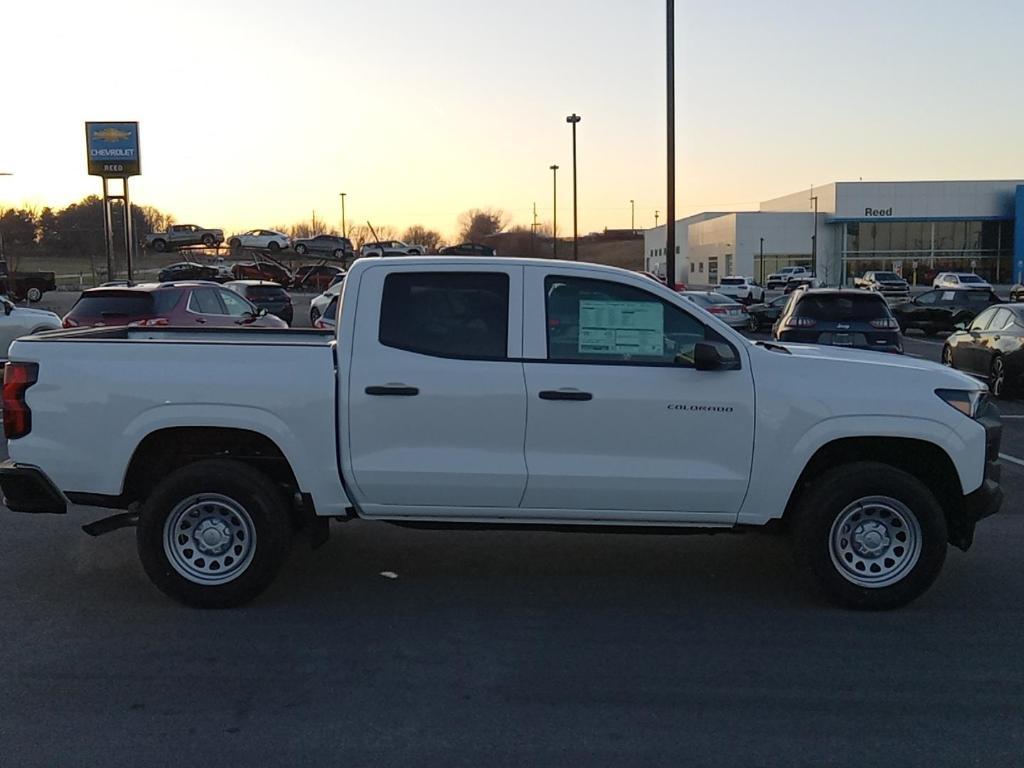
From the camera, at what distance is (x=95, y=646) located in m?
4.97

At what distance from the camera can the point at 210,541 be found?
5496 mm

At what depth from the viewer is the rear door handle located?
5.28 meters

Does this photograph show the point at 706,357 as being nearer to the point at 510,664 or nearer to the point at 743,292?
the point at 510,664

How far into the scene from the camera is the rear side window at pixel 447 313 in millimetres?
5410

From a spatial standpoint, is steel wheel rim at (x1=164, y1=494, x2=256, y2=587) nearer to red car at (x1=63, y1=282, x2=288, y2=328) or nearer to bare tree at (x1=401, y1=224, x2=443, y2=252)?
red car at (x1=63, y1=282, x2=288, y2=328)

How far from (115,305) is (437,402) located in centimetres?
1127

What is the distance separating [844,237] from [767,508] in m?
80.4

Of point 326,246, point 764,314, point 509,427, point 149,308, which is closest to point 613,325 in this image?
point 509,427

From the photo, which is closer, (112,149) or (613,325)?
(613,325)

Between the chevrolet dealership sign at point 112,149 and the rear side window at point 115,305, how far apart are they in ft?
107

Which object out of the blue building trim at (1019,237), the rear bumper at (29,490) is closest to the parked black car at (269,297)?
the rear bumper at (29,490)

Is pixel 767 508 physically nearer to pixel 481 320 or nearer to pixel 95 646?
pixel 481 320

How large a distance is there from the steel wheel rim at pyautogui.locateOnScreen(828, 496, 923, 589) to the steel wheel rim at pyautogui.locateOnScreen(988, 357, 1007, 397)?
10188 millimetres

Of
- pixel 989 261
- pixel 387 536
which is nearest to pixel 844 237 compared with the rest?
pixel 989 261
